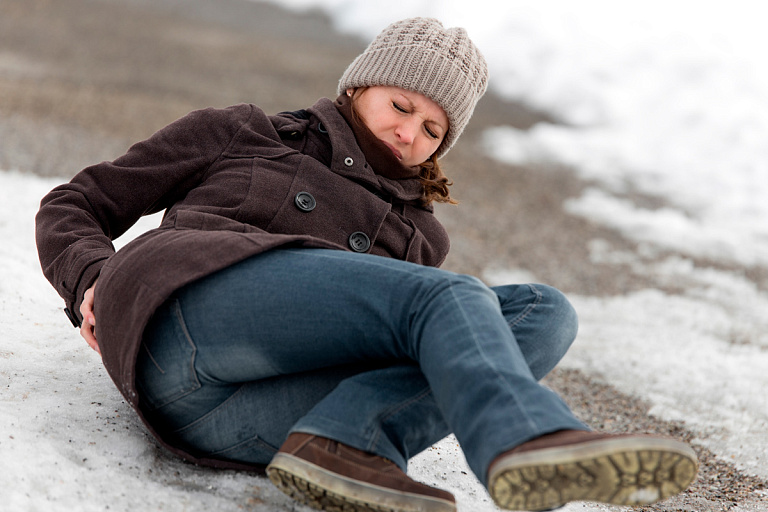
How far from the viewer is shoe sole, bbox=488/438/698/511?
1.32 m

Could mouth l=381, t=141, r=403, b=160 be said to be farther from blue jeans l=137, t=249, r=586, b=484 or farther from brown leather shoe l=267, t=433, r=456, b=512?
brown leather shoe l=267, t=433, r=456, b=512

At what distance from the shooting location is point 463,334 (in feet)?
4.93

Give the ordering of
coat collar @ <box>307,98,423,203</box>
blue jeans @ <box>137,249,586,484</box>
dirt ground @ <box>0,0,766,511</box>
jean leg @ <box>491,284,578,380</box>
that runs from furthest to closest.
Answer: dirt ground @ <box>0,0,766,511</box>
coat collar @ <box>307,98,423,203</box>
jean leg @ <box>491,284,578,380</box>
blue jeans @ <box>137,249,586,484</box>

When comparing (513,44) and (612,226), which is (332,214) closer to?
(612,226)

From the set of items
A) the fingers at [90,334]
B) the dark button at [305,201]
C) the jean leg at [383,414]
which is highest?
the dark button at [305,201]

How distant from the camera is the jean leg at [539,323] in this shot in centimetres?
181

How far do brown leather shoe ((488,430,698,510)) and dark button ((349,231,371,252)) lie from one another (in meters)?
0.91

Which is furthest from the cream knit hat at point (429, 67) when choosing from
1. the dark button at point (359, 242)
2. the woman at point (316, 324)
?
the dark button at point (359, 242)

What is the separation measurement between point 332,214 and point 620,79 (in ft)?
34.8

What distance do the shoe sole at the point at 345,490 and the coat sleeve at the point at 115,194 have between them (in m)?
0.75

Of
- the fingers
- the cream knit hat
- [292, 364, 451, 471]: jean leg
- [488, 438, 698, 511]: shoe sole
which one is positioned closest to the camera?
[488, 438, 698, 511]: shoe sole

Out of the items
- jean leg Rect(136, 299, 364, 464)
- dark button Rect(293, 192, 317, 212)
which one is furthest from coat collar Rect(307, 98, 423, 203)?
jean leg Rect(136, 299, 364, 464)

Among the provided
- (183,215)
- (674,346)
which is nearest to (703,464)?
(674,346)

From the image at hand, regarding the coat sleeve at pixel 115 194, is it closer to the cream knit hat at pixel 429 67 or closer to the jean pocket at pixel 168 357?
the jean pocket at pixel 168 357
